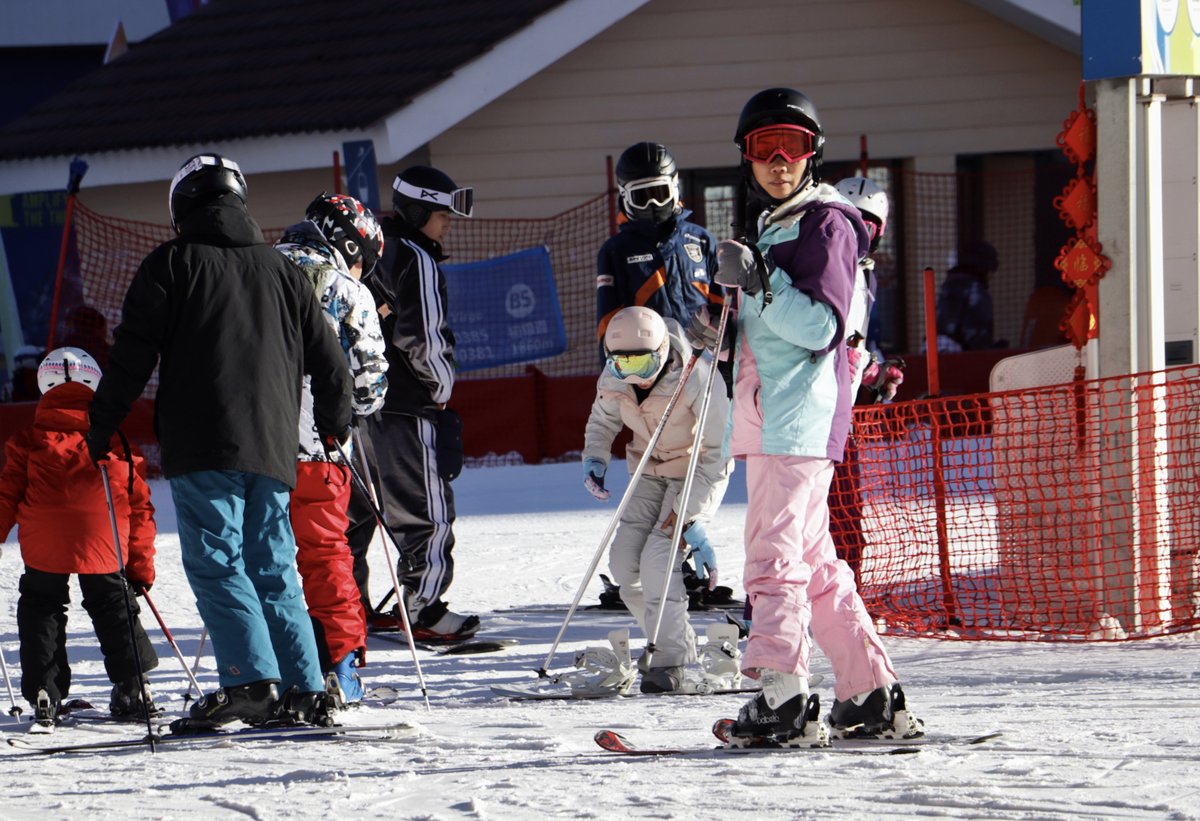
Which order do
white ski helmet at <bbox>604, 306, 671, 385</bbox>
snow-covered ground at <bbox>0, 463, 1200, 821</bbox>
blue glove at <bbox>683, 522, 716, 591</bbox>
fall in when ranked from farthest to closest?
blue glove at <bbox>683, 522, 716, 591</bbox> → white ski helmet at <bbox>604, 306, 671, 385</bbox> → snow-covered ground at <bbox>0, 463, 1200, 821</bbox>

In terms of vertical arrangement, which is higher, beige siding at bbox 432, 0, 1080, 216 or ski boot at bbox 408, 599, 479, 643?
beige siding at bbox 432, 0, 1080, 216

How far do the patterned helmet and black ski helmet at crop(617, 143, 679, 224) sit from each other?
61.0 inches

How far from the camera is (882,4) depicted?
51.2 ft

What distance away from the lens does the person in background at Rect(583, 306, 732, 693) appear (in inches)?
250

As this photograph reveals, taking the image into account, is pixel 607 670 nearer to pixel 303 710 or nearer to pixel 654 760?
pixel 303 710

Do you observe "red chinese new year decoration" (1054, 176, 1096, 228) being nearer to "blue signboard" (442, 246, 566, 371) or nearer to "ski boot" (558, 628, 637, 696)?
"ski boot" (558, 628, 637, 696)

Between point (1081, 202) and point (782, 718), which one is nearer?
point (782, 718)

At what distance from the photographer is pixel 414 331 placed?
24.8 feet

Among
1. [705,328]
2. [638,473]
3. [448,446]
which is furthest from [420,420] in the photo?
[705,328]

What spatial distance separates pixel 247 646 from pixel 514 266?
8.76 metres

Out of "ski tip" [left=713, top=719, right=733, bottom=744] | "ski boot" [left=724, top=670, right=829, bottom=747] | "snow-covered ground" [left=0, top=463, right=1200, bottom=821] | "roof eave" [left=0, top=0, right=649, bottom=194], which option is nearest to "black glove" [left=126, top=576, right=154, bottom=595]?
"snow-covered ground" [left=0, top=463, right=1200, bottom=821]

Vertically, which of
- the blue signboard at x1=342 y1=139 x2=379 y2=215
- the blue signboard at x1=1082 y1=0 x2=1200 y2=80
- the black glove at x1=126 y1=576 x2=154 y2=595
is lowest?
the black glove at x1=126 y1=576 x2=154 y2=595

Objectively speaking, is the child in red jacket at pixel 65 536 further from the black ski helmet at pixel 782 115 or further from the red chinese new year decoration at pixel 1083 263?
the red chinese new year decoration at pixel 1083 263

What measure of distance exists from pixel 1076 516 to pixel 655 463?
1.87 metres
